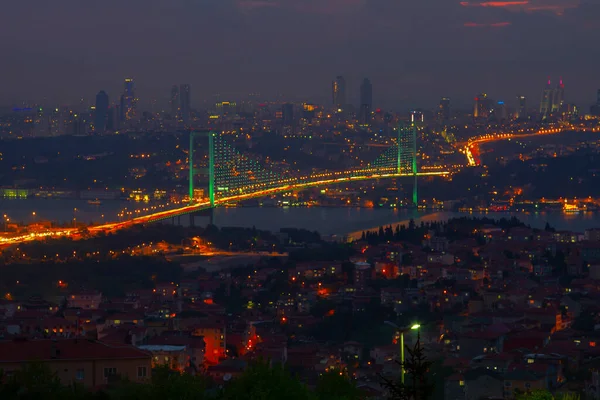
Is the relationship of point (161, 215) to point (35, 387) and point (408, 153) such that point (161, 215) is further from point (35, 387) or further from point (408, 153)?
point (35, 387)

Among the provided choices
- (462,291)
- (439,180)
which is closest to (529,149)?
(439,180)

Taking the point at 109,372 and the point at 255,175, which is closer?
the point at 109,372

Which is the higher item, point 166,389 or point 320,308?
point 166,389

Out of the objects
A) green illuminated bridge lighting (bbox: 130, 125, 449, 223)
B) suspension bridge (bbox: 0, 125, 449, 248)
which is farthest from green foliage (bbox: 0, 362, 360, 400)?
green illuminated bridge lighting (bbox: 130, 125, 449, 223)

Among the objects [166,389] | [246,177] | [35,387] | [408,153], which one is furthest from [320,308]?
[408,153]

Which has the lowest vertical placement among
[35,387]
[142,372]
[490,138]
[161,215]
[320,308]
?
[490,138]

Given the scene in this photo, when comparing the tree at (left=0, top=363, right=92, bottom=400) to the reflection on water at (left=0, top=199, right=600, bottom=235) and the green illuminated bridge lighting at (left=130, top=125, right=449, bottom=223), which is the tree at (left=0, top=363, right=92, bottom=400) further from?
the reflection on water at (left=0, top=199, right=600, bottom=235)

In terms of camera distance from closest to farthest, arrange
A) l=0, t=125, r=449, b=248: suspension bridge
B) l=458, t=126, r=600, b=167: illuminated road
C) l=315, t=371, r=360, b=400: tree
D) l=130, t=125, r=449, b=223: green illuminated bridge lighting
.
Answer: l=315, t=371, r=360, b=400: tree, l=0, t=125, r=449, b=248: suspension bridge, l=130, t=125, r=449, b=223: green illuminated bridge lighting, l=458, t=126, r=600, b=167: illuminated road

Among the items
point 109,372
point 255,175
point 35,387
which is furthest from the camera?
point 255,175
